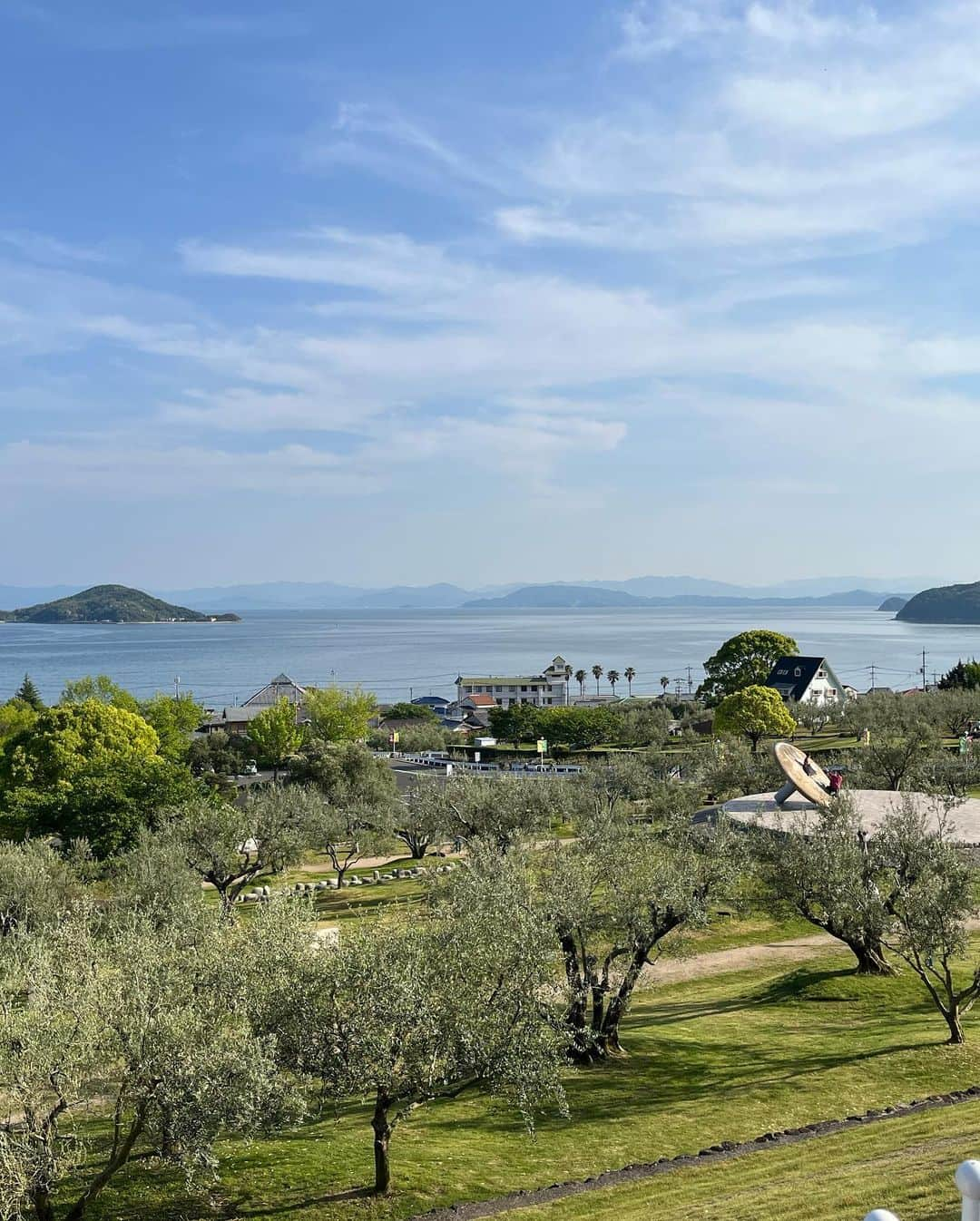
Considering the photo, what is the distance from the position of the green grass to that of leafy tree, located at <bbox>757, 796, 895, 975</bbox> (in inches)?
237

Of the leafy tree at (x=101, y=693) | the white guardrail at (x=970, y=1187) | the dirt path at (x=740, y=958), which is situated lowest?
the dirt path at (x=740, y=958)

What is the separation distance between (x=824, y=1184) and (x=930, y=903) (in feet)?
28.5

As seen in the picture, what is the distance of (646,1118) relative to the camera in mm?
21344

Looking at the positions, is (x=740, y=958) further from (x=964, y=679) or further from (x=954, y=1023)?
(x=964, y=679)

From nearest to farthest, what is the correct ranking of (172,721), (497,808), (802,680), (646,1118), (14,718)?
1. (646,1118)
2. (497,808)
3. (172,721)
4. (14,718)
5. (802,680)

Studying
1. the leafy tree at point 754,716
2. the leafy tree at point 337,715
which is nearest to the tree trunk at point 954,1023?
the leafy tree at point 754,716

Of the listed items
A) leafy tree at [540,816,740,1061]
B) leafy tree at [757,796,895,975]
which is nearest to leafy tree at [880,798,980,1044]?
leafy tree at [757,796,895,975]

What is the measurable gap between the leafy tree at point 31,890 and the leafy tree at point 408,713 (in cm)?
8697

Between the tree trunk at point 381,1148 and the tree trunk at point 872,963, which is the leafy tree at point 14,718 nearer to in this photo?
the tree trunk at point 872,963

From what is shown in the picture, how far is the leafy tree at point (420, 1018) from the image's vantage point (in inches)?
667

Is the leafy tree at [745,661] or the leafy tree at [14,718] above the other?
the leafy tree at [745,661]

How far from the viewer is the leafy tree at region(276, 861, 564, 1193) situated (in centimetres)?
1694

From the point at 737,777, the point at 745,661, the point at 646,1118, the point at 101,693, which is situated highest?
the point at 745,661

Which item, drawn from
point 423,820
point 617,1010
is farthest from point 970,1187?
point 423,820
